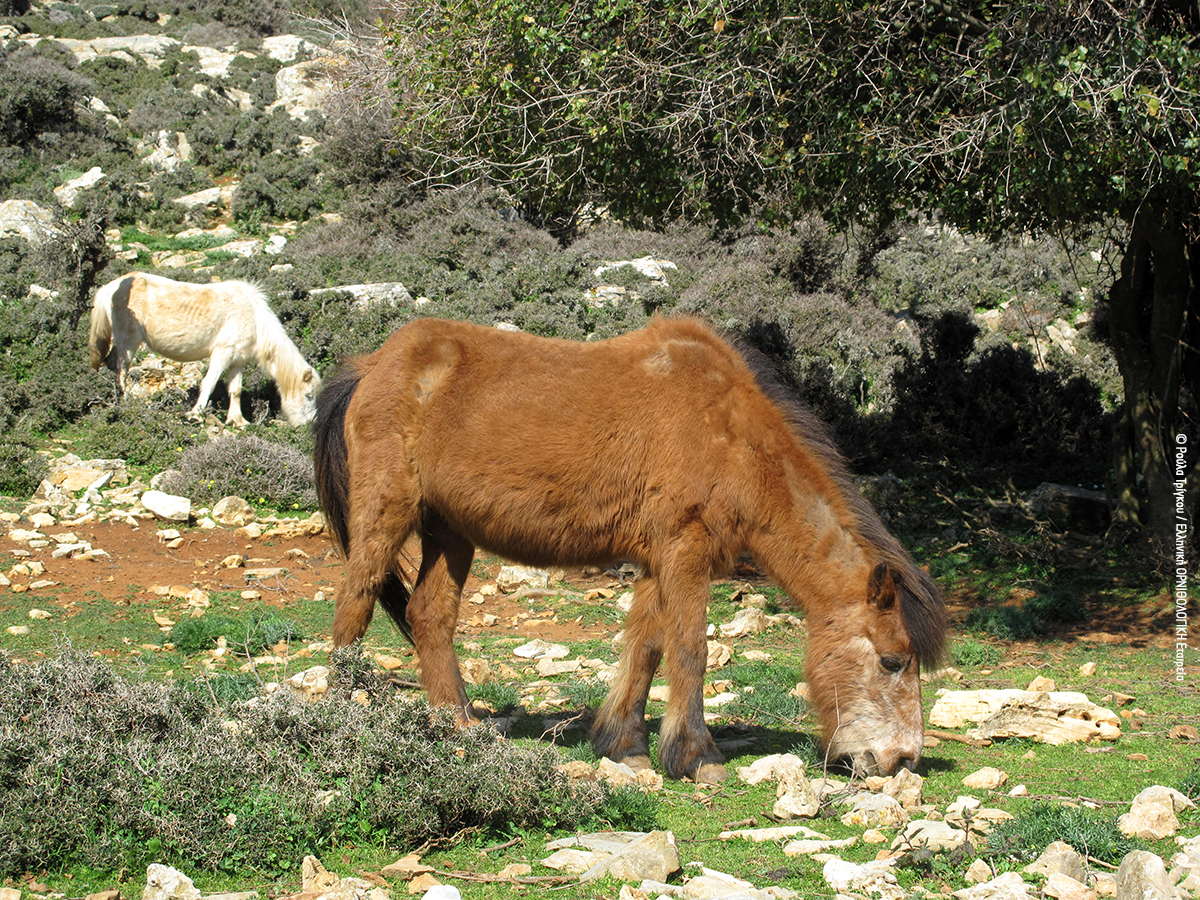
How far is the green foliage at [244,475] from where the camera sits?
11695 mm

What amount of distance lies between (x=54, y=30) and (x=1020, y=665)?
40489mm

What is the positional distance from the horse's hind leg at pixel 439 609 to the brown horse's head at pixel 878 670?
84.0 inches

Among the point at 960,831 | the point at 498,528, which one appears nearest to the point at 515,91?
the point at 498,528

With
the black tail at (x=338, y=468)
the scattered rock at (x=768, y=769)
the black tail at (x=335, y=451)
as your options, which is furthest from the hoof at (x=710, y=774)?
the black tail at (x=335, y=451)

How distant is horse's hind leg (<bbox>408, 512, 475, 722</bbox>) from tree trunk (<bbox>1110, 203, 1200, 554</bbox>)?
7.39m

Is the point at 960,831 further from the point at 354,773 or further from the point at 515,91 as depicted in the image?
the point at 515,91

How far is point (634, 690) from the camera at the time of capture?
5586 millimetres

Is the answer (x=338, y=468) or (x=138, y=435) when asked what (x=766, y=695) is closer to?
(x=338, y=468)

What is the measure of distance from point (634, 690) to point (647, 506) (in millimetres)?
1065

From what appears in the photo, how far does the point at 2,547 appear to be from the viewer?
32.1 feet

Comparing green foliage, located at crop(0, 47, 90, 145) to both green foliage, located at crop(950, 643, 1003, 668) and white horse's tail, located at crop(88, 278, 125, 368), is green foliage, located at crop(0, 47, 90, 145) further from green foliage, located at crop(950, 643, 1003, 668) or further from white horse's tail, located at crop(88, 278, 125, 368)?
green foliage, located at crop(950, 643, 1003, 668)

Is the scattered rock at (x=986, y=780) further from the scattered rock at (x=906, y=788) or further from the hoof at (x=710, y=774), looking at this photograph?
the hoof at (x=710, y=774)

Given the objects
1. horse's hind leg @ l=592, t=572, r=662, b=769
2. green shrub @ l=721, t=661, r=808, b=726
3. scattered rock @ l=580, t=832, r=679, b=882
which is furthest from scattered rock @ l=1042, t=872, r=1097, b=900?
green shrub @ l=721, t=661, r=808, b=726

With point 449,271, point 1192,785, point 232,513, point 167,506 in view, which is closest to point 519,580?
point 232,513
